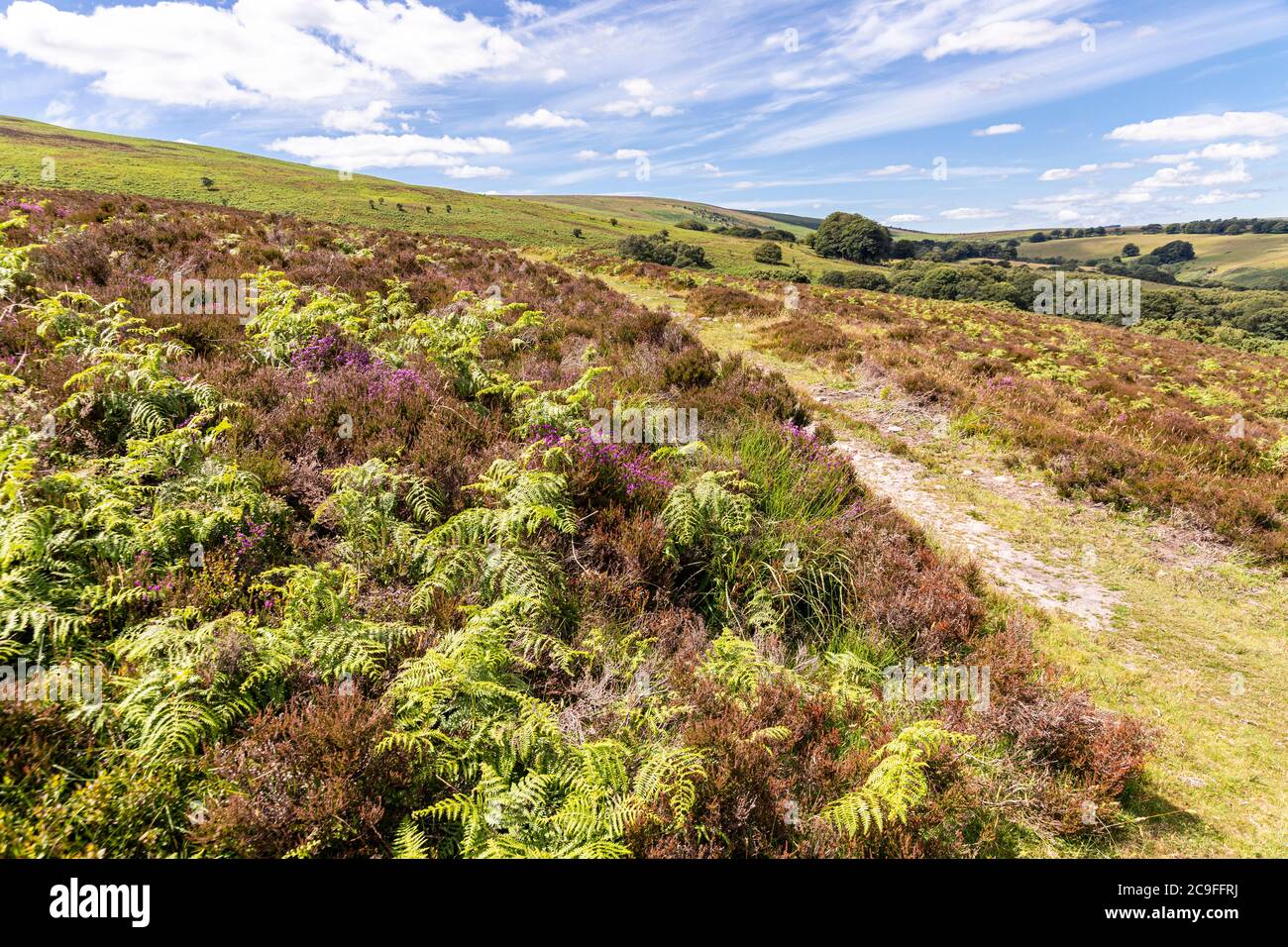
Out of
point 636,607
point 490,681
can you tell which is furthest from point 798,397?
point 490,681

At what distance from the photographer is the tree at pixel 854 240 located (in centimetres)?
9962

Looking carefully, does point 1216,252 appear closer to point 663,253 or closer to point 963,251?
point 963,251

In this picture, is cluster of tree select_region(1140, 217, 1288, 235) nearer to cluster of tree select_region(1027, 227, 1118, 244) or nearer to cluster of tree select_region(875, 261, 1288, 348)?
cluster of tree select_region(1027, 227, 1118, 244)

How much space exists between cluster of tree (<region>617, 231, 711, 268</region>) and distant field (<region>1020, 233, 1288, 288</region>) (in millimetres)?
136024

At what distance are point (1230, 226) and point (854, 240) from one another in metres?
179

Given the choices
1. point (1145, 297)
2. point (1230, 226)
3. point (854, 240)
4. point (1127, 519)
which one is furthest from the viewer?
point (1230, 226)

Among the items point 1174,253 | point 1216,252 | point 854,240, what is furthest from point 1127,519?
point 1216,252

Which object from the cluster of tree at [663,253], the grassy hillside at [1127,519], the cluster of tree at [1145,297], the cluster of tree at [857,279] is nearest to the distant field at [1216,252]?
the cluster of tree at [1145,297]

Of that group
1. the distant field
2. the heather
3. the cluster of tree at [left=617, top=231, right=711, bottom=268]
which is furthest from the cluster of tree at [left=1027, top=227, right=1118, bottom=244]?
the heather

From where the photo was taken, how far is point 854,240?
100m

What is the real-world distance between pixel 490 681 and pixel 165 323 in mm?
7790

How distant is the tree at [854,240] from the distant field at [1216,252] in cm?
8563
